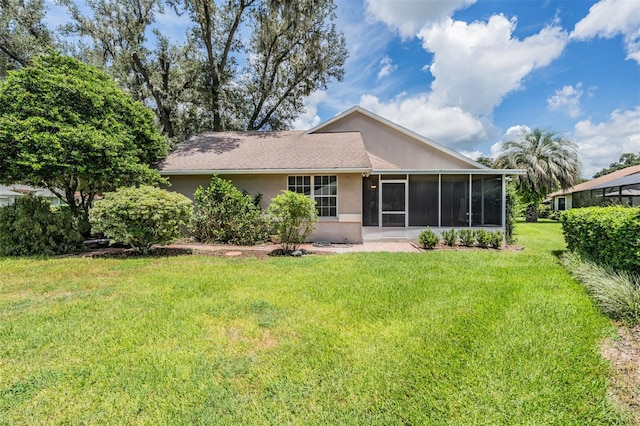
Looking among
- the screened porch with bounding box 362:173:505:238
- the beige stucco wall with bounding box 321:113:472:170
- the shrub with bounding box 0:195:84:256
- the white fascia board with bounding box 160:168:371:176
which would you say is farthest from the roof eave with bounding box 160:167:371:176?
the beige stucco wall with bounding box 321:113:472:170

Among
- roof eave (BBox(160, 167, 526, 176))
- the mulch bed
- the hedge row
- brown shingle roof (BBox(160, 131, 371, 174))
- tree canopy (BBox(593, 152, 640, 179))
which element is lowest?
the mulch bed

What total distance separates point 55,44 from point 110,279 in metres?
20.5

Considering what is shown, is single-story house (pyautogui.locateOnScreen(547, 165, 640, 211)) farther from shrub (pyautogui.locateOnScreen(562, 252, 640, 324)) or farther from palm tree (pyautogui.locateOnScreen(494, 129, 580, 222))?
Result: shrub (pyautogui.locateOnScreen(562, 252, 640, 324))

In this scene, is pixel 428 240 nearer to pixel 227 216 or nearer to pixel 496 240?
pixel 496 240

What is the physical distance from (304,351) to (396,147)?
13236mm

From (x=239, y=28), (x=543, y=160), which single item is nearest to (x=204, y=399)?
(x=239, y=28)

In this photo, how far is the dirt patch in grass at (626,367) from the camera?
269cm

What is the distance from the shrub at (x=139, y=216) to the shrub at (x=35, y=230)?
192 cm

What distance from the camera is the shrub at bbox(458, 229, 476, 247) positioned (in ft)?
36.2

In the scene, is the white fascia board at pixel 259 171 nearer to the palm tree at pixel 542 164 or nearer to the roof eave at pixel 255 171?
the roof eave at pixel 255 171

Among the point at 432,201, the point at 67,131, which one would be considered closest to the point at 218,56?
the point at 67,131

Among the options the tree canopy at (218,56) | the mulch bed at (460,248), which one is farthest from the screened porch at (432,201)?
the tree canopy at (218,56)

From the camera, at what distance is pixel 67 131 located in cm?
909

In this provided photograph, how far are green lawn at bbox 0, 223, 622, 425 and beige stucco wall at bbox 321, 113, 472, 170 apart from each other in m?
8.97
